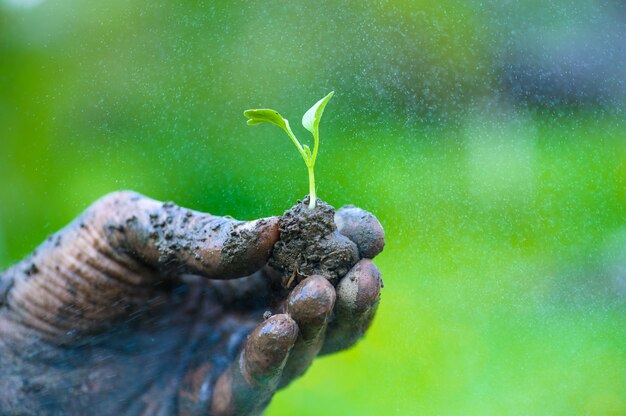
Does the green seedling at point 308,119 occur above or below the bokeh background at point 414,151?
above

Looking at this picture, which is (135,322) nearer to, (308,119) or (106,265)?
(106,265)

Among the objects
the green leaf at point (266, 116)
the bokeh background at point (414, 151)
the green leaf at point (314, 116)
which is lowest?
the bokeh background at point (414, 151)

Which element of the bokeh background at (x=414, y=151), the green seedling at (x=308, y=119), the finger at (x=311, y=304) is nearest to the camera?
the finger at (x=311, y=304)

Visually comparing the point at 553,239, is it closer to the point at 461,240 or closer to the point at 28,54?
the point at 461,240

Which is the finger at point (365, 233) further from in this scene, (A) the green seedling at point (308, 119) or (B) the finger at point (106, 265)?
(B) the finger at point (106, 265)

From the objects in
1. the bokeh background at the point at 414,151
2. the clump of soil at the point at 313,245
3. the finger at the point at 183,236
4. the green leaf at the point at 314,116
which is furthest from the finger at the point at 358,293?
the bokeh background at the point at 414,151

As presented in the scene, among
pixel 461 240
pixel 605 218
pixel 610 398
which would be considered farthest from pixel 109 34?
pixel 610 398
